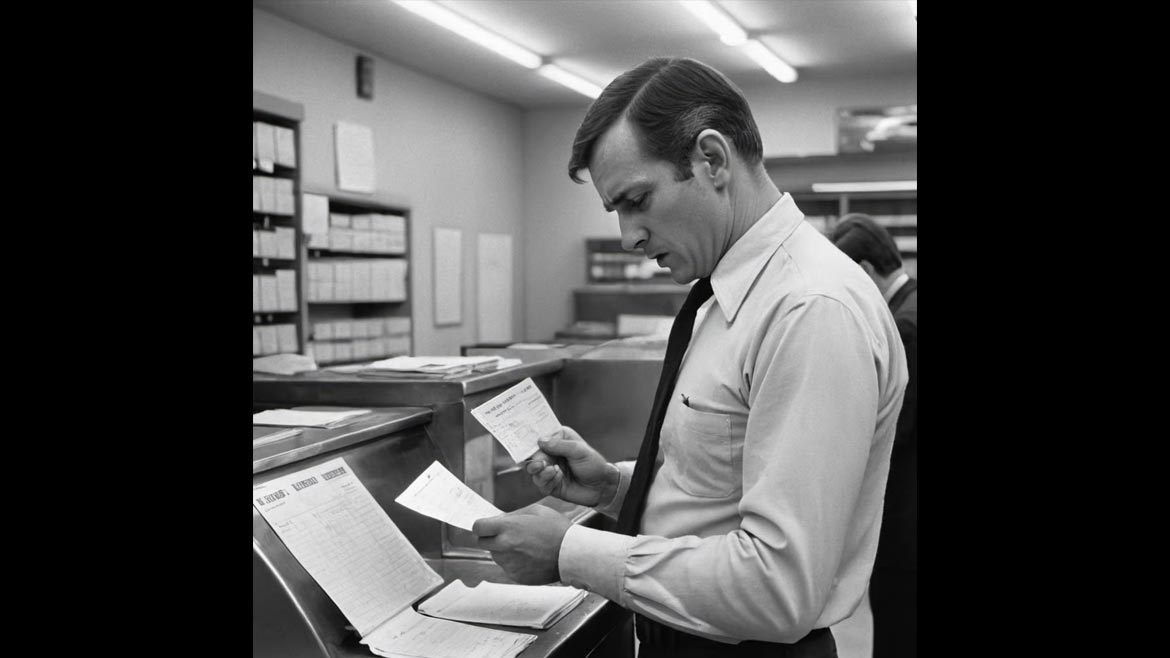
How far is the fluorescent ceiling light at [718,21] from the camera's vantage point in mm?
6465

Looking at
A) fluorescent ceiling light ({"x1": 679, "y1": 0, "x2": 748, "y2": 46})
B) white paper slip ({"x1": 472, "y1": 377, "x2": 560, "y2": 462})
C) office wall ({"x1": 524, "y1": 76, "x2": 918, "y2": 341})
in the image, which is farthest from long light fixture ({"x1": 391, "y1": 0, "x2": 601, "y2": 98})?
white paper slip ({"x1": 472, "y1": 377, "x2": 560, "y2": 462})

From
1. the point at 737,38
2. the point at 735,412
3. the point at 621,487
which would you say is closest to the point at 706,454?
Result: the point at 735,412

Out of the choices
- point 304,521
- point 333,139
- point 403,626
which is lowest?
point 403,626

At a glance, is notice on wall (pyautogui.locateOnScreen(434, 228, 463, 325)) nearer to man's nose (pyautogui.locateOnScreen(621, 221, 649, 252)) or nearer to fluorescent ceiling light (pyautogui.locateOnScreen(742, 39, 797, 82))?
fluorescent ceiling light (pyautogui.locateOnScreen(742, 39, 797, 82))

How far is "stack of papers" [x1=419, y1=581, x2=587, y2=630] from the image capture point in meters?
1.61

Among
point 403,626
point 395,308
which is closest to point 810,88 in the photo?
point 395,308

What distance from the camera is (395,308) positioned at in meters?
8.16

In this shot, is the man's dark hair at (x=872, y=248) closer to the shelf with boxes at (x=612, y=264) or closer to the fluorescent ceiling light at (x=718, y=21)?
the fluorescent ceiling light at (x=718, y=21)

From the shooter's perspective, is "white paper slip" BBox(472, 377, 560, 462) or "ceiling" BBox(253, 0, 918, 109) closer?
"white paper slip" BBox(472, 377, 560, 462)

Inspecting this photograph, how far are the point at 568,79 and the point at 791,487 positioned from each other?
26.3ft

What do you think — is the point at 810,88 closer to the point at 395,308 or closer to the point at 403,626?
the point at 395,308

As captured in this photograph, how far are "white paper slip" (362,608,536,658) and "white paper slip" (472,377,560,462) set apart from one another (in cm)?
29

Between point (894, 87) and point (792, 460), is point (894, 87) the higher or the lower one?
the higher one
